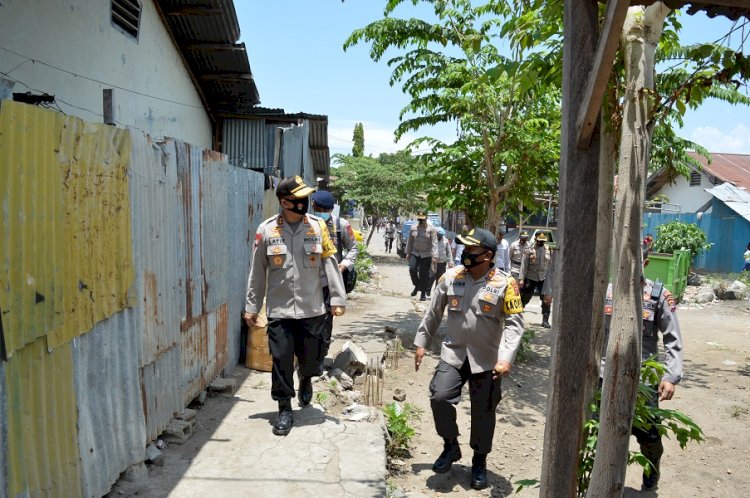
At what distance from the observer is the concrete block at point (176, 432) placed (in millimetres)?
4570

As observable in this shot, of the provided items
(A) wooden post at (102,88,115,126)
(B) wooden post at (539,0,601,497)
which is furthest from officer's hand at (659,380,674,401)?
(A) wooden post at (102,88,115,126)

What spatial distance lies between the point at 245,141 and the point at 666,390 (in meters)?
8.94

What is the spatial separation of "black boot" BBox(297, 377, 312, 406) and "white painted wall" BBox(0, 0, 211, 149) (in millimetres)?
3621

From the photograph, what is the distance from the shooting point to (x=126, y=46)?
7.57m

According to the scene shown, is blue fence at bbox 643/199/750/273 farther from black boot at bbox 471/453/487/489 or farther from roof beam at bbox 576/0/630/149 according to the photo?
roof beam at bbox 576/0/630/149

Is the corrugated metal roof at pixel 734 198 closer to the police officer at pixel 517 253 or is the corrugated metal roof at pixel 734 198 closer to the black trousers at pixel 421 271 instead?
the police officer at pixel 517 253

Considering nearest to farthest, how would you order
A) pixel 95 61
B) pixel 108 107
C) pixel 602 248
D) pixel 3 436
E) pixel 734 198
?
pixel 3 436 < pixel 108 107 < pixel 602 248 < pixel 95 61 < pixel 734 198

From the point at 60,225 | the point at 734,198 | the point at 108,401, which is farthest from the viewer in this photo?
the point at 734,198

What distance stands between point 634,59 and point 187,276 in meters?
3.61

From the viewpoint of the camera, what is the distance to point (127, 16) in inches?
297

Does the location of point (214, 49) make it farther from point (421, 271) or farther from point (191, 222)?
point (421, 271)

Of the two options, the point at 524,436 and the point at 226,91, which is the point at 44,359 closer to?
the point at 524,436

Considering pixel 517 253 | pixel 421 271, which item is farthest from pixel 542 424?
pixel 421 271

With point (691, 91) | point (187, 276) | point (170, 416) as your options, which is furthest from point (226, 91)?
point (691, 91)
